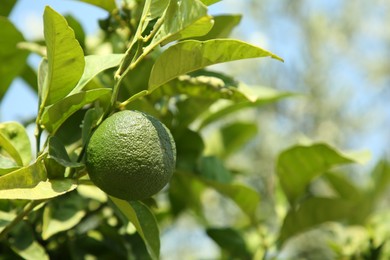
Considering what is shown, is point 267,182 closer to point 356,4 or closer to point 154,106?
point 356,4

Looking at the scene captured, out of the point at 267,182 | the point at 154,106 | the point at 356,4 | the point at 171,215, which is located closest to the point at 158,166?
the point at 154,106

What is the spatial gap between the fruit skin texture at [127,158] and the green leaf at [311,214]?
58 centimetres

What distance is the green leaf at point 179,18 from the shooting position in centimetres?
73

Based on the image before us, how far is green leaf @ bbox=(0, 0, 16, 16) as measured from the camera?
1212 millimetres

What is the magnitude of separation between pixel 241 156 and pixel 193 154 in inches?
202

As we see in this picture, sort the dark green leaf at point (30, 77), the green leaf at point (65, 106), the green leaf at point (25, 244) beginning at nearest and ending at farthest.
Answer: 1. the green leaf at point (65, 106)
2. the green leaf at point (25, 244)
3. the dark green leaf at point (30, 77)

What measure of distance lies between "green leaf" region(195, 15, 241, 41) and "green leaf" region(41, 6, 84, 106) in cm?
34

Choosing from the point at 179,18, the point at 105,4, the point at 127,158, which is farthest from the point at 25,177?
the point at 105,4

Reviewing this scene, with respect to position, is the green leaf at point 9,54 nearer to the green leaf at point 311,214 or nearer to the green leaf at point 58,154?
the green leaf at point 58,154

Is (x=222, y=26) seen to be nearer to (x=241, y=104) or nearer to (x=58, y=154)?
(x=241, y=104)

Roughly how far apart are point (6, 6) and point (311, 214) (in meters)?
0.76

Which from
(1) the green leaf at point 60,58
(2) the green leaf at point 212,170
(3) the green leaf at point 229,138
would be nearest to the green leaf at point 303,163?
(2) the green leaf at point 212,170

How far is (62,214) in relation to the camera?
1.01 m

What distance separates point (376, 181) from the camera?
1.57 metres
